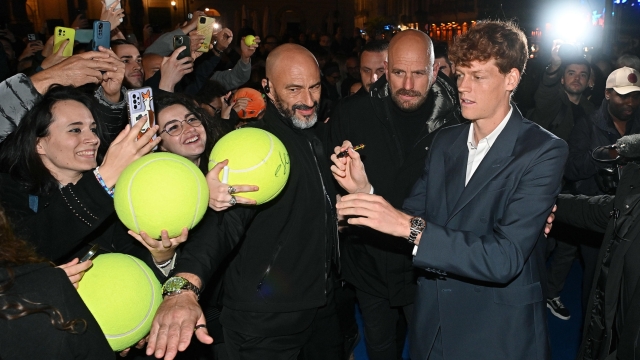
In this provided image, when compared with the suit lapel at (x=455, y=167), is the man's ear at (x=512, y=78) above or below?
above

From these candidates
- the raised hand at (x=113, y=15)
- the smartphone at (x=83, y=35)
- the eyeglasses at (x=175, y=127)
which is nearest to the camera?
the eyeglasses at (x=175, y=127)

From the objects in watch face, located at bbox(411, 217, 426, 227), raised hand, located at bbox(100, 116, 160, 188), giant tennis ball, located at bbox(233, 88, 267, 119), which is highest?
raised hand, located at bbox(100, 116, 160, 188)

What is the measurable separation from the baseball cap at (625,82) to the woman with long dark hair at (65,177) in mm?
4144

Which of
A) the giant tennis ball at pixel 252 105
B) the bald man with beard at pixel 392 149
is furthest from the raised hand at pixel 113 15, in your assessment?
the bald man with beard at pixel 392 149

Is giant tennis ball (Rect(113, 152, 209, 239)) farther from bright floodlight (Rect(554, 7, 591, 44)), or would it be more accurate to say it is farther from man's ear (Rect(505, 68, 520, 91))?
bright floodlight (Rect(554, 7, 591, 44))

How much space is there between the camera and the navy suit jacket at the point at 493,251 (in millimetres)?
2123

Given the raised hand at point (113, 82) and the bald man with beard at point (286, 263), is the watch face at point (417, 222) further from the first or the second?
the raised hand at point (113, 82)

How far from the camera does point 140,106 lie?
7.93 feet

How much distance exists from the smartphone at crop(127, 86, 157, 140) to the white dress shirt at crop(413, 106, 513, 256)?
150 cm

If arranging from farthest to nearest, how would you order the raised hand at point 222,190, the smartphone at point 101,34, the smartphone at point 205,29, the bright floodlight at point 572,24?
the bright floodlight at point 572,24 → the smartphone at point 205,29 → the smartphone at point 101,34 → the raised hand at point 222,190

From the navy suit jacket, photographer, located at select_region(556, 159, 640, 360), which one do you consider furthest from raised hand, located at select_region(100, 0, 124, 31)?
photographer, located at select_region(556, 159, 640, 360)

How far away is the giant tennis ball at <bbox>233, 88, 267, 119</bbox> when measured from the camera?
14.9 ft

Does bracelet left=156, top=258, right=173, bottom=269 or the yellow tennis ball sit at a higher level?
the yellow tennis ball

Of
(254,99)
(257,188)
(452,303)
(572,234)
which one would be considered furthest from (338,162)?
(572,234)
